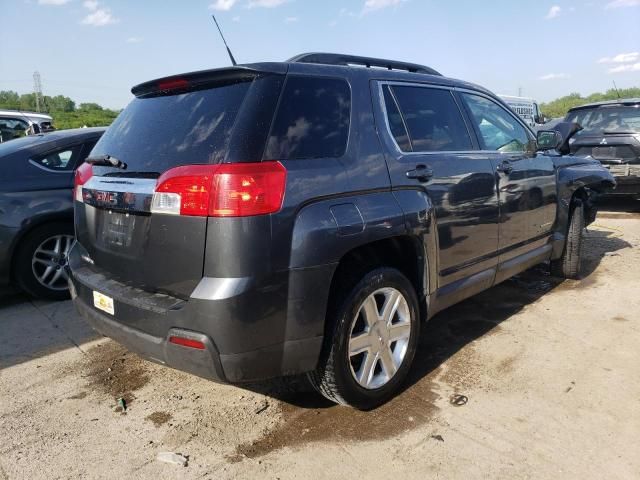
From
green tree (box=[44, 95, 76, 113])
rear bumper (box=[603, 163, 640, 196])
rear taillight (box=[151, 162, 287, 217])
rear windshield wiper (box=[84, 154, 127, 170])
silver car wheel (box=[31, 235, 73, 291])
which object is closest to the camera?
rear taillight (box=[151, 162, 287, 217])

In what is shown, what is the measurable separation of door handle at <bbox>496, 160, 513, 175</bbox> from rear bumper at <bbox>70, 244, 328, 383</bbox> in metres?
2.06

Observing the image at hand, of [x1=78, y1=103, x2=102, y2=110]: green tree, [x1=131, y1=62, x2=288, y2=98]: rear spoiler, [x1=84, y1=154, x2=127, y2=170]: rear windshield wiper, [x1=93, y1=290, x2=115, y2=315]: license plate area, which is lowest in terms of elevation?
[x1=93, y1=290, x2=115, y2=315]: license plate area

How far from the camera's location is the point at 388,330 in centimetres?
292

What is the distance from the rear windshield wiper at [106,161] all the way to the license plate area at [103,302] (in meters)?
0.68

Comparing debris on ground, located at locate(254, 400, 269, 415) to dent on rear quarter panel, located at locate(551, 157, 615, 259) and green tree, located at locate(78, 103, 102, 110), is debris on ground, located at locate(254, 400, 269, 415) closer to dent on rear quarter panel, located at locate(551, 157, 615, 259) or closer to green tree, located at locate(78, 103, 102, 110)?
dent on rear quarter panel, located at locate(551, 157, 615, 259)

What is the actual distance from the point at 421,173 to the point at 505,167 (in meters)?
1.16

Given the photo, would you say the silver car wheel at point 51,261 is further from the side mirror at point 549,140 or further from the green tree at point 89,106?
the green tree at point 89,106

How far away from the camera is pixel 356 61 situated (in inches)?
129

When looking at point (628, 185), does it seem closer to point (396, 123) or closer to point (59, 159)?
point (396, 123)

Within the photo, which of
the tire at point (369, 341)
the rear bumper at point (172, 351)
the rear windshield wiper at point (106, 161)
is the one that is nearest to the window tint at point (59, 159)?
the rear windshield wiper at point (106, 161)

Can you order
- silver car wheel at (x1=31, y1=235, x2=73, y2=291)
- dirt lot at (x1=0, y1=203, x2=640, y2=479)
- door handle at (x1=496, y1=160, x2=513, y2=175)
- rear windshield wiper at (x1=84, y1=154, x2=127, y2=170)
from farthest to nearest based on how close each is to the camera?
silver car wheel at (x1=31, y1=235, x2=73, y2=291) → door handle at (x1=496, y1=160, x2=513, y2=175) → rear windshield wiper at (x1=84, y1=154, x2=127, y2=170) → dirt lot at (x1=0, y1=203, x2=640, y2=479)

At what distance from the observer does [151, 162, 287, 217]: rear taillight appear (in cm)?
221

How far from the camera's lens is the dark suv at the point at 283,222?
7.40 feet

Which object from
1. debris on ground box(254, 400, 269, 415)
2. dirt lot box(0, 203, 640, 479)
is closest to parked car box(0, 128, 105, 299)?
dirt lot box(0, 203, 640, 479)
